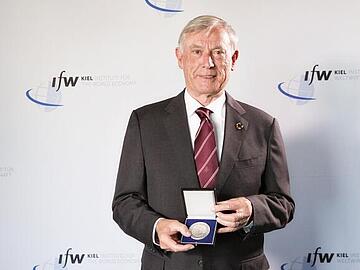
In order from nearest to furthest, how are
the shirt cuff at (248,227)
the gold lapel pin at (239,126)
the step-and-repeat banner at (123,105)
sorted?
the shirt cuff at (248,227), the gold lapel pin at (239,126), the step-and-repeat banner at (123,105)

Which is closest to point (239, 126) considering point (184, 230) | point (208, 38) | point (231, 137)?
point (231, 137)

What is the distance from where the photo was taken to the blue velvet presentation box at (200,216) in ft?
4.23

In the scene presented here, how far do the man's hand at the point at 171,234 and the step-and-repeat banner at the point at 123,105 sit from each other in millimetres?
887

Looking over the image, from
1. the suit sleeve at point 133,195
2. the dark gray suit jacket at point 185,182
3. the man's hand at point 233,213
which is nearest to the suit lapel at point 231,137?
the dark gray suit jacket at point 185,182

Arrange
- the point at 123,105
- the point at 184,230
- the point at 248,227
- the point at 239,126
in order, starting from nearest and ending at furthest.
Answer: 1. the point at 184,230
2. the point at 248,227
3. the point at 239,126
4. the point at 123,105

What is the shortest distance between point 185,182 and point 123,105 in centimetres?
84

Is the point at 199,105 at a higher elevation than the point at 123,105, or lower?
lower

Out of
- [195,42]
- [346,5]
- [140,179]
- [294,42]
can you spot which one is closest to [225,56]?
[195,42]

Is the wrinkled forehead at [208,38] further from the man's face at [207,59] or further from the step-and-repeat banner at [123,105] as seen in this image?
the step-and-repeat banner at [123,105]

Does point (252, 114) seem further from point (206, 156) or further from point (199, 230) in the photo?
point (199, 230)

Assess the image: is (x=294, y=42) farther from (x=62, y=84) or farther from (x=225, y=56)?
(x=62, y=84)

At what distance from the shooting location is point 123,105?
7.16 feet

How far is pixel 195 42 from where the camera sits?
1464 mm

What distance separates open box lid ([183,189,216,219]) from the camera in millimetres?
1288
